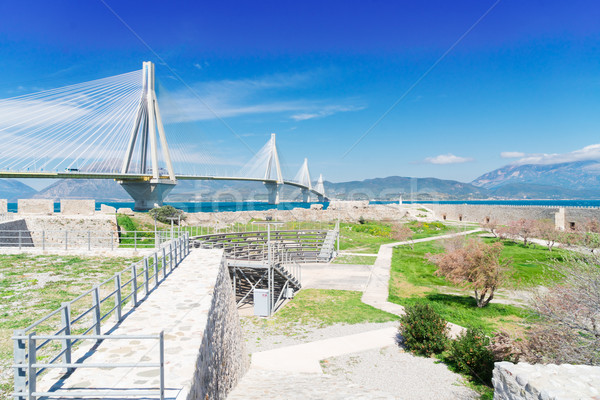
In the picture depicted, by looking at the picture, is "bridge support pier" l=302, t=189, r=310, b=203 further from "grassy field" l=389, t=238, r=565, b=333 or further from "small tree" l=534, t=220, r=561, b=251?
"grassy field" l=389, t=238, r=565, b=333

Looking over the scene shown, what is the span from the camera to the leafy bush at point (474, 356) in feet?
25.3

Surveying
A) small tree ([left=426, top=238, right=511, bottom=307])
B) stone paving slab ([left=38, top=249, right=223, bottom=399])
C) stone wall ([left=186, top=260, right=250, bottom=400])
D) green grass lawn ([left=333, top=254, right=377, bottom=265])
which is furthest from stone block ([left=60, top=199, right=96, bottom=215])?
small tree ([left=426, top=238, right=511, bottom=307])

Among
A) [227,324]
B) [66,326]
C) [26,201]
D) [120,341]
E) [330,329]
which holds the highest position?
[26,201]

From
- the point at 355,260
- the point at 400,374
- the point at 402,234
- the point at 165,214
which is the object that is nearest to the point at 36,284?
the point at 400,374

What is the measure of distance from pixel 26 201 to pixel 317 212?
92.2ft

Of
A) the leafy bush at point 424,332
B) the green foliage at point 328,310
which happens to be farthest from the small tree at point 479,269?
the leafy bush at point 424,332

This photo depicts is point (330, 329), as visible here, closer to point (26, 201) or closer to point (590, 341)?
point (590, 341)

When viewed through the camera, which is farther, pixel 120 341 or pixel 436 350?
pixel 436 350

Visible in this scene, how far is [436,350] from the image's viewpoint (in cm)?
917

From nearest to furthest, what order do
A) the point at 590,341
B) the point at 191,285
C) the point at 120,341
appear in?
the point at 120,341
the point at 590,341
the point at 191,285

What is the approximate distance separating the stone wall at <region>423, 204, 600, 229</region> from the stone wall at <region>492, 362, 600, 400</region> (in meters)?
36.8

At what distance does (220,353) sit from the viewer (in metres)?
5.90

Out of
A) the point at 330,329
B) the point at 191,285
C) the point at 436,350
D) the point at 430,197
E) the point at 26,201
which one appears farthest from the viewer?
the point at 430,197

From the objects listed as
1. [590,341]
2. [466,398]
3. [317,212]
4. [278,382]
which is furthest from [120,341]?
[317,212]
